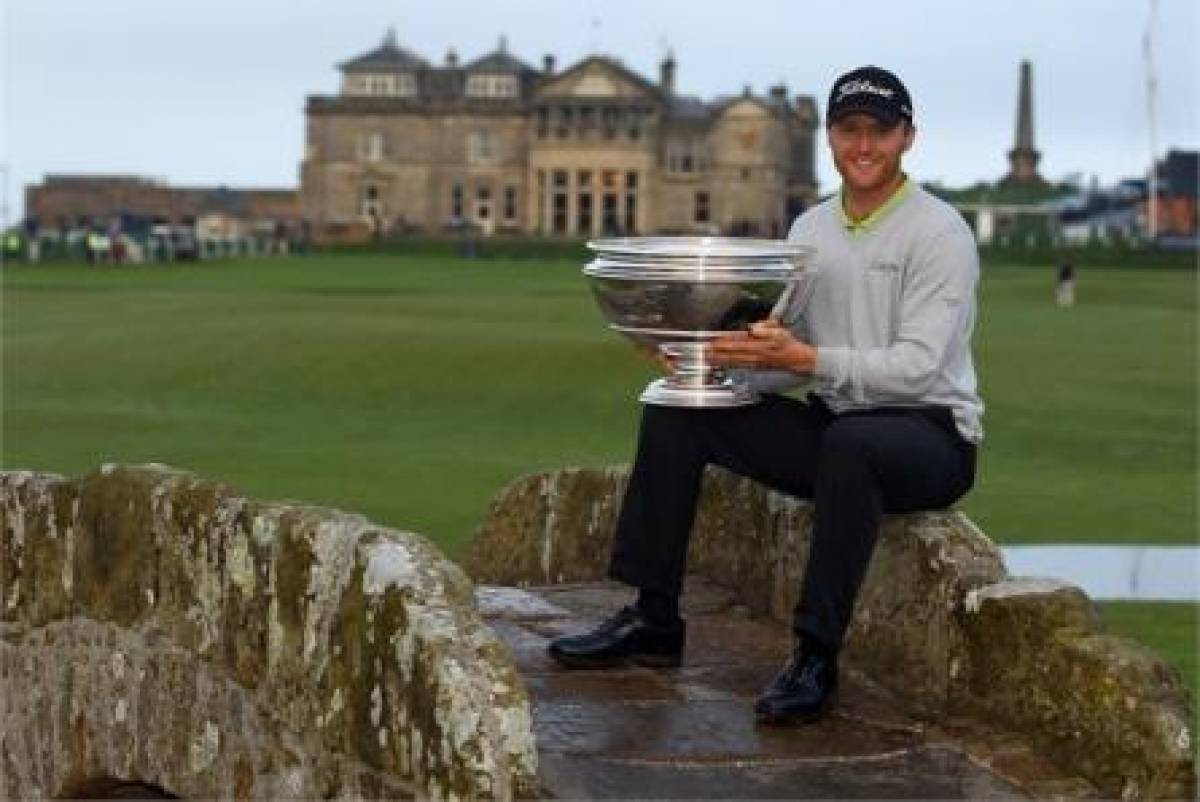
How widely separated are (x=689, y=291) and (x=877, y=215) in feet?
2.29

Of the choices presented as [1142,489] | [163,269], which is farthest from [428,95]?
[1142,489]

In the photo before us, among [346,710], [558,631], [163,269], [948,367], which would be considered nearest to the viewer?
[346,710]

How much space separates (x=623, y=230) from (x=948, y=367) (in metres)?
145

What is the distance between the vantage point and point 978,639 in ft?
22.0

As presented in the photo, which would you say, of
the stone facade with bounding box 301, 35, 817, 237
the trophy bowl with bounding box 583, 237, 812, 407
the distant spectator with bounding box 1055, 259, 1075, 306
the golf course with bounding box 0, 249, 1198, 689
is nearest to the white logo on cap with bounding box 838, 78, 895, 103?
the trophy bowl with bounding box 583, 237, 812, 407

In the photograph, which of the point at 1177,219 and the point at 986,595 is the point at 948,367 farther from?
the point at 1177,219

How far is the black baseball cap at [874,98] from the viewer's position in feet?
24.0

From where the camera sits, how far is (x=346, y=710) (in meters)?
5.64

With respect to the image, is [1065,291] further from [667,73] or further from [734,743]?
[667,73]

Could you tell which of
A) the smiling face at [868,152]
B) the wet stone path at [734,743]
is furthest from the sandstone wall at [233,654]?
the smiling face at [868,152]

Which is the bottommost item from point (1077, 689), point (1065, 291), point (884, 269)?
point (1065, 291)

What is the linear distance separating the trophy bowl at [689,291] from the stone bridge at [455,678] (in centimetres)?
72

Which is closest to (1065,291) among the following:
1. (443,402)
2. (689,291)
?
(443,402)

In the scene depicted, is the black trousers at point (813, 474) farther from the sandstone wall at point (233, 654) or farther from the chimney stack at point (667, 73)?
the chimney stack at point (667, 73)
